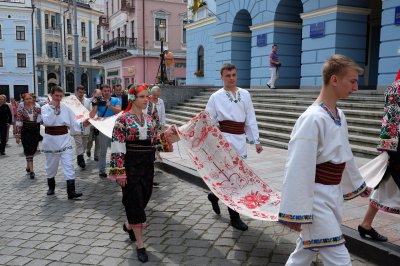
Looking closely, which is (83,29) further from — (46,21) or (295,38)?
(295,38)

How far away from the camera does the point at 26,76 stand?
53625mm

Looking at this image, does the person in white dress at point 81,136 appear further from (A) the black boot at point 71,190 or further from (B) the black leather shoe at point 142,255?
(B) the black leather shoe at point 142,255

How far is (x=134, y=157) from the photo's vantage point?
4.35 m

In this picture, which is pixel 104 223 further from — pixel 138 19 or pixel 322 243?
pixel 138 19

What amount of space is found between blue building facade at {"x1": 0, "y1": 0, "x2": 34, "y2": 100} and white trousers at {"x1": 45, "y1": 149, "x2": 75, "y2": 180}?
50.5 m

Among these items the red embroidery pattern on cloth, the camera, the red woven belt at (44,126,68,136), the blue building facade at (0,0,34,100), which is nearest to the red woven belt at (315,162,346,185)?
the red embroidery pattern on cloth

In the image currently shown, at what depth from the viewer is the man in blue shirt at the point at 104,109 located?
835 centimetres

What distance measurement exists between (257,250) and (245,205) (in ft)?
1.67

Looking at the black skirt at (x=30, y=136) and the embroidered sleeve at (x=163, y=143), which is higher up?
the embroidered sleeve at (x=163, y=143)

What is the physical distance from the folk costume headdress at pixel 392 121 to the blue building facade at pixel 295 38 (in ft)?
28.3

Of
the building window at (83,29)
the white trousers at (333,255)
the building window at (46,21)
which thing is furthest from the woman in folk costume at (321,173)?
the building window at (83,29)

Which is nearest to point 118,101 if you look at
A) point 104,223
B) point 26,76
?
point 104,223

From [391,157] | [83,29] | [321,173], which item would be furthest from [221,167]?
[83,29]

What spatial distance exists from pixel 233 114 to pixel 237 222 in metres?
1.38
